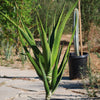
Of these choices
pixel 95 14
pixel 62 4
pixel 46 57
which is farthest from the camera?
pixel 95 14

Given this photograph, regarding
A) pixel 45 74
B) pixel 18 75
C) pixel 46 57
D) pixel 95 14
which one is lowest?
pixel 95 14

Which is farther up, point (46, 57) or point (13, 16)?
point (46, 57)

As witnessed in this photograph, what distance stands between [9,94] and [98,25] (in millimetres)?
7524

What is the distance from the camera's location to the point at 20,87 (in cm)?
371

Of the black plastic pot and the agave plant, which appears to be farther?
the black plastic pot

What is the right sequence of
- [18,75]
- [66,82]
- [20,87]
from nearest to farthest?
[20,87]
[66,82]
[18,75]

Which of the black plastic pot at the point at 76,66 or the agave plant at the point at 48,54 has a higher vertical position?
the agave plant at the point at 48,54

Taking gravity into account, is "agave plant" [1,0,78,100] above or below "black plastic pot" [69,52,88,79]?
above

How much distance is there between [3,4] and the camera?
693 cm

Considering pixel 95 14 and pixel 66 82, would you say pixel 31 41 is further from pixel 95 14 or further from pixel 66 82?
pixel 95 14

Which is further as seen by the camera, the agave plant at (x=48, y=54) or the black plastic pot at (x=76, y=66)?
the black plastic pot at (x=76, y=66)

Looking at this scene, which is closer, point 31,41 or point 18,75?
point 31,41

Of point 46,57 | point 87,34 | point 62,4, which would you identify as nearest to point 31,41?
point 46,57

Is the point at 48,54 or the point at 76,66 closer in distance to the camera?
the point at 48,54
